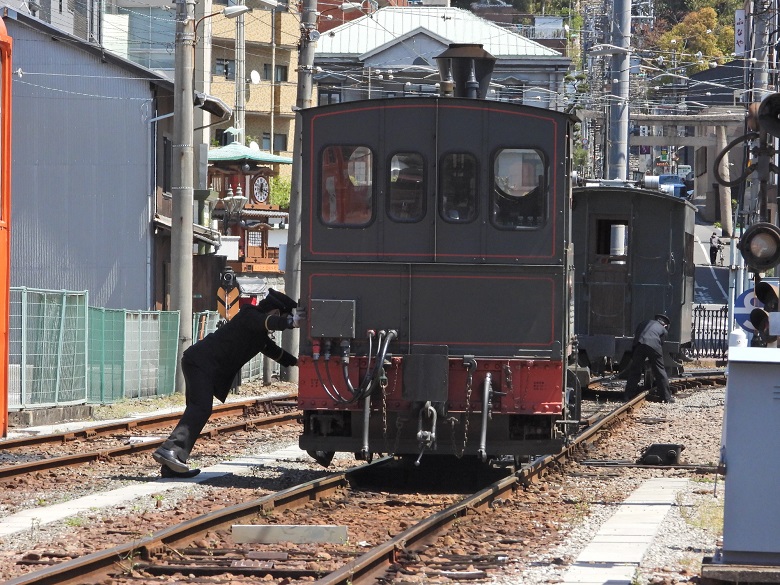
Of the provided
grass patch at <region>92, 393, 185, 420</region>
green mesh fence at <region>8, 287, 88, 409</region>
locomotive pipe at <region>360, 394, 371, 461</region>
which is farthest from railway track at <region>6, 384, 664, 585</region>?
grass patch at <region>92, 393, 185, 420</region>

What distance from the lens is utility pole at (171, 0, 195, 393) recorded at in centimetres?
2209

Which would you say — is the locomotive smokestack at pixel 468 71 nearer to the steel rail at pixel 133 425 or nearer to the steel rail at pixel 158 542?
the steel rail at pixel 158 542

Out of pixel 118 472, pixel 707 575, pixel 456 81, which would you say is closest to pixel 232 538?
pixel 707 575

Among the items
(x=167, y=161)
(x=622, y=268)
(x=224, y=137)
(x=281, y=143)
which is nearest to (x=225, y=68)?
(x=281, y=143)

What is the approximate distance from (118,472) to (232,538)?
4.32m

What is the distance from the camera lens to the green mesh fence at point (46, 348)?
1822cm

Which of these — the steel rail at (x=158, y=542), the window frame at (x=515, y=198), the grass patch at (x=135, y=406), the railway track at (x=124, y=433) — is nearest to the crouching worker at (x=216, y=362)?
the railway track at (x=124, y=433)

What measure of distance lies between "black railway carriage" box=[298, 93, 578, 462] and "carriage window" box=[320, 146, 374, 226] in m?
Result: 0.01

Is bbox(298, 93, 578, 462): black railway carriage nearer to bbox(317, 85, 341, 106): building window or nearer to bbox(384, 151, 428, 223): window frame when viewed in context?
bbox(384, 151, 428, 223): window frame

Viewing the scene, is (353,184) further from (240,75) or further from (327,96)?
(327,96)

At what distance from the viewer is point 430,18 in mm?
69938

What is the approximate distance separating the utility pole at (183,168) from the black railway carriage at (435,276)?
10.7m

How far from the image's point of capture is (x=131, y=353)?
2309 centimetres

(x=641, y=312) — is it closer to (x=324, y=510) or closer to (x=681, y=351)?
(x=681, y=351)
